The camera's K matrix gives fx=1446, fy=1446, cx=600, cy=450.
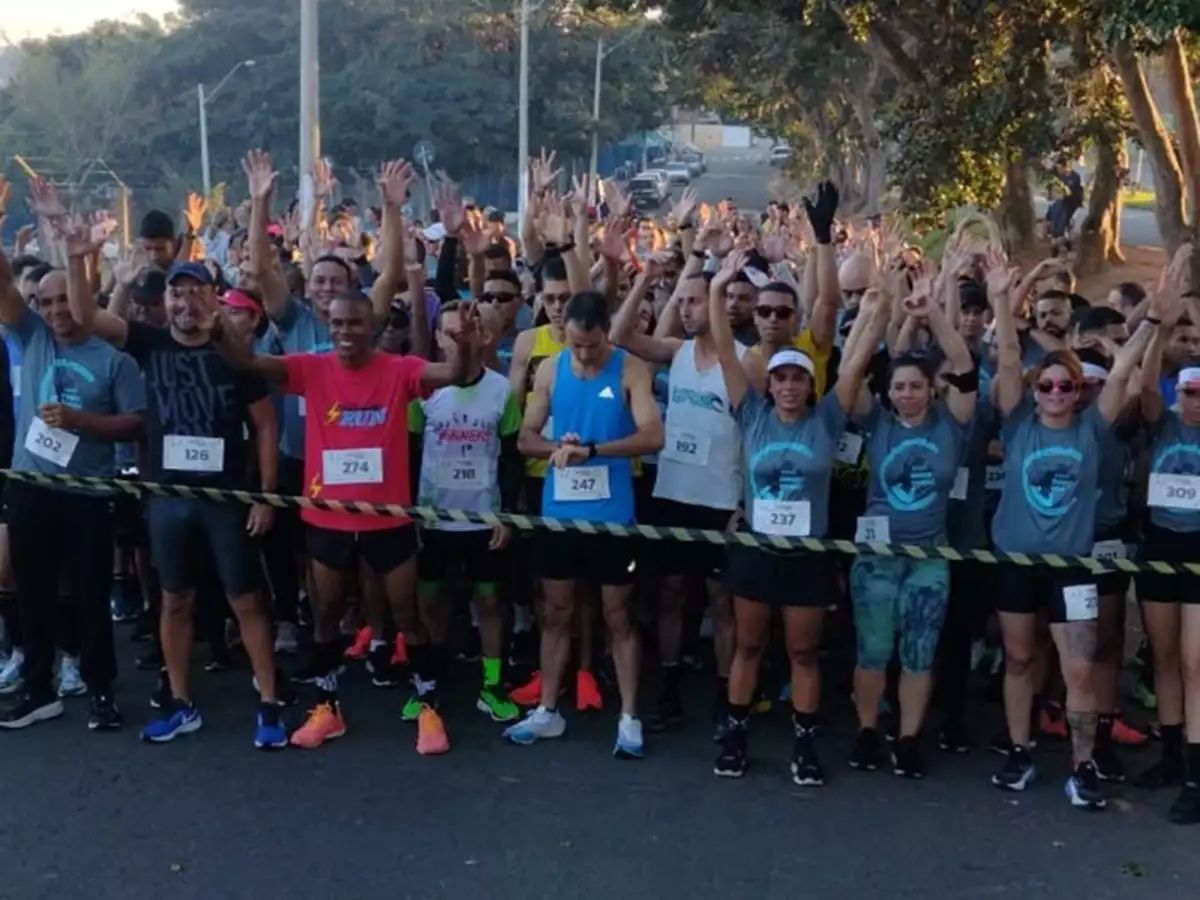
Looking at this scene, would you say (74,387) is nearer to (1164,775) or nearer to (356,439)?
(356,439)

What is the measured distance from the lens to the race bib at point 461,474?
682cm

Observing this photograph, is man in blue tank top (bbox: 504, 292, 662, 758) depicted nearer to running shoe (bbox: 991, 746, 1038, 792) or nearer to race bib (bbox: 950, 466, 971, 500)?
race bib (bbox: 950, 466, 971, 500)

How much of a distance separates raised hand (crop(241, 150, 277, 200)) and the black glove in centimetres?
275

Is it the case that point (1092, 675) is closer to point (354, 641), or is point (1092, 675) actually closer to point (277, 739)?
point (277, 739)

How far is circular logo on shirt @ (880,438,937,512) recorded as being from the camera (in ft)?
19.9

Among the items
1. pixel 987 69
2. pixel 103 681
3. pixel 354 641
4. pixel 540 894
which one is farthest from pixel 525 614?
pixel 987 69

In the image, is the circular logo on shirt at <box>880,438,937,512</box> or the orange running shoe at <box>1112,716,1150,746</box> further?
the orange running shoe at <box>1112,716,1150,746</box>

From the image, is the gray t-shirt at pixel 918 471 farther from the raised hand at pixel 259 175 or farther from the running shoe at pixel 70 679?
the running shoe at pixel 70 679

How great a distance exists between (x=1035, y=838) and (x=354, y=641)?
3921 millimetres

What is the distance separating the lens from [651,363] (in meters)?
6.90

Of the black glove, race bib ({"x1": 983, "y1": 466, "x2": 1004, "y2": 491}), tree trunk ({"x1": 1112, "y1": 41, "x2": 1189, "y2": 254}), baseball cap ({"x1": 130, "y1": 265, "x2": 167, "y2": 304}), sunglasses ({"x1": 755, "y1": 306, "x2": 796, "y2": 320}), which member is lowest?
race bib ({"x1": 983, "y1": 466, "x2": 1004, "y2": 491})

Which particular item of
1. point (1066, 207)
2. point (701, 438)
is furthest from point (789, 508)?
point (1066, 207)

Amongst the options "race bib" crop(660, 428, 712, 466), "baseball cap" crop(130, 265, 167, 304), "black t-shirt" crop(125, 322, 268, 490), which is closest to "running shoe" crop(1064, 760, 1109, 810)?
"race bib" crop(660, 428, 712, 466)

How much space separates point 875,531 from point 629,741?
4.68 feet
